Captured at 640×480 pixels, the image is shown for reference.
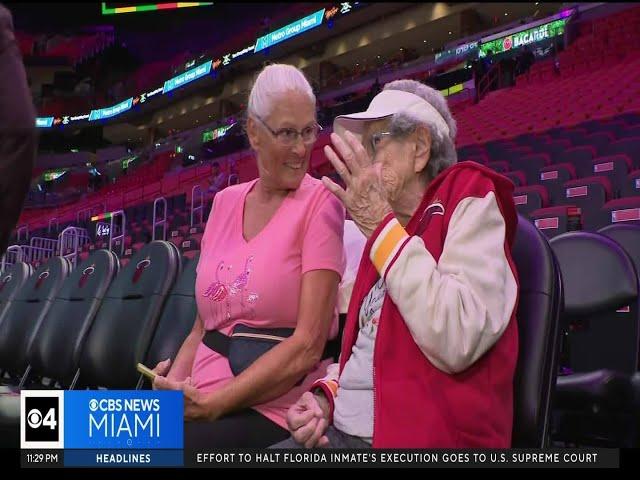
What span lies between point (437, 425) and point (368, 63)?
1585 centimetres

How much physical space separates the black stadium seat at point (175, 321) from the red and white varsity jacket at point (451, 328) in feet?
2.88

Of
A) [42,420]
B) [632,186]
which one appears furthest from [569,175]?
[42,420]

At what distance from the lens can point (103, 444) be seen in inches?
35.6

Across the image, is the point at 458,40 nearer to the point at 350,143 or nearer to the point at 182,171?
the point at 182,171

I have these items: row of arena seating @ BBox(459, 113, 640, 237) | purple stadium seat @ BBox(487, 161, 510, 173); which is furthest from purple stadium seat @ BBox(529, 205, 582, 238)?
purple stadium seat @ BBox(487, 161, 510, 173)

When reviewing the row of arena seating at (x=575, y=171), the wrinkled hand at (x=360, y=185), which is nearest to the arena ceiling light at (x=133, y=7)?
the row of arena seating at (x=575, y=171)

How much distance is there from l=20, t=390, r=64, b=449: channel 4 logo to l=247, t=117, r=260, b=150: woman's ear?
62 cm

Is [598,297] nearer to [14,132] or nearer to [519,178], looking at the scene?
[14,132]

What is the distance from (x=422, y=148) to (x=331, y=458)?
1.90 ft

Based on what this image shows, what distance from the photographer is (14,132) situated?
648 millimetres

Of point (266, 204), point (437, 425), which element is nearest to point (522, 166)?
point (266, 204)

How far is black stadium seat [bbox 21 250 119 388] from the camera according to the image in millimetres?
2005

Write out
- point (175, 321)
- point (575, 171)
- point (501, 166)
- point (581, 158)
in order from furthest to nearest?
point (501, 166) → point (581, 158) → point (575, 171) → point (175, 321)

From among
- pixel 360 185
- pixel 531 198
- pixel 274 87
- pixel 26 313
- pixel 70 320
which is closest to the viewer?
pixel 360 185
